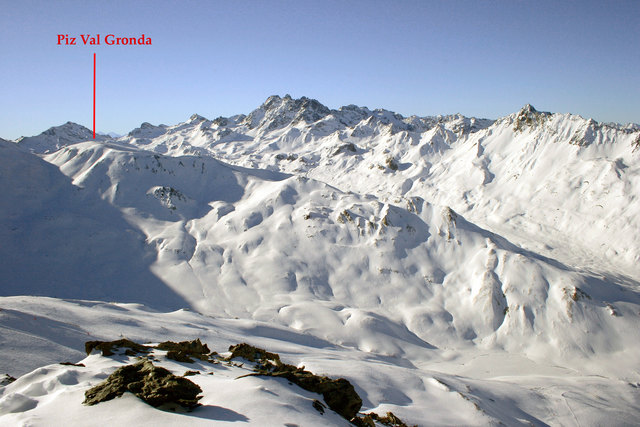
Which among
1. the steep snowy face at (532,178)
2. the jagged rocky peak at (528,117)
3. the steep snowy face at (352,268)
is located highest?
the jagged rocky peak at (528,117)

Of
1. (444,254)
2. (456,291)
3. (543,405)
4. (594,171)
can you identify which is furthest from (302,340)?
(594,171)

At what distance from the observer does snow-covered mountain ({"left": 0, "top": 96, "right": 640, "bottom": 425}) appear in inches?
1332

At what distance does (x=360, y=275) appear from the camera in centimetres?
7881

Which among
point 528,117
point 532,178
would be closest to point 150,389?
point 532,178

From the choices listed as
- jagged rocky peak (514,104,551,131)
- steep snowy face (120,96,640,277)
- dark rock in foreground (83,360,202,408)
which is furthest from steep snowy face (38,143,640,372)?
jagged rocky peak (514,104,551,131)

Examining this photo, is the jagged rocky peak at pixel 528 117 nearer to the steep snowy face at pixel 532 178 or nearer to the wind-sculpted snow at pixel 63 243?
the steep snowy face at pixel 532 178

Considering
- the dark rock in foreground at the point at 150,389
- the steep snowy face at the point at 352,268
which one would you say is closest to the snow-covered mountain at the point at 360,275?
the steep snowy face at the point at 352,268

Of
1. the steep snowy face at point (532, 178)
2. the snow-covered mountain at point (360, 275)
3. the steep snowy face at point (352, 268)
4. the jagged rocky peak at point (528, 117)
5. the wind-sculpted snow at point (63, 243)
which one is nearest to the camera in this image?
the snow-covered mountain at point (360, 275)

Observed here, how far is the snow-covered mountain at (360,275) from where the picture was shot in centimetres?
3384

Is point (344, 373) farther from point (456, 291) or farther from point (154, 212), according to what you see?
point (154, 212)

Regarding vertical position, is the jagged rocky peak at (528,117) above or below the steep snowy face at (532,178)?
above

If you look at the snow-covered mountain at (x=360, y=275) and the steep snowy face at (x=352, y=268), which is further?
the steep snowy face at (x=352, y=268)

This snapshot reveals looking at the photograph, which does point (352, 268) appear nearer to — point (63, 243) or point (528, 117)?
point (63, 243)

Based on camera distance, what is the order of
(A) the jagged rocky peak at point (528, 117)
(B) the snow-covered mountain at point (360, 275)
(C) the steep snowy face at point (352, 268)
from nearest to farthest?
(B) the snow-covered mountain at point (360, 275), (C) the steep snowy face at point (352, 268), (A) the jagged rocky peak at point (528, 117)
